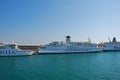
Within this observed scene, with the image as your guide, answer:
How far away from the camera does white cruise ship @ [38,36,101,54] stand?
7299 cm

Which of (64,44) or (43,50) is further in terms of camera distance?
(64,44)

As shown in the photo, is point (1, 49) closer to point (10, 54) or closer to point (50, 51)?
point (10, 54)

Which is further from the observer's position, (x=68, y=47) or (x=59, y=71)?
(x=68, y=47)

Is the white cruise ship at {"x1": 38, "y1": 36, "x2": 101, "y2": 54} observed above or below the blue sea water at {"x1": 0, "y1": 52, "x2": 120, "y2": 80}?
above

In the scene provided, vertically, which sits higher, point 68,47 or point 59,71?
point 68,47

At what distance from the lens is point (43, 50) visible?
2825 inches

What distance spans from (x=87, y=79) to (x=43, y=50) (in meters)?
52.1

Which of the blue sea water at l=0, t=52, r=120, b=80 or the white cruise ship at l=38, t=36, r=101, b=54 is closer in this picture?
the blue sea water at l=0, t=52, r=120, b=80

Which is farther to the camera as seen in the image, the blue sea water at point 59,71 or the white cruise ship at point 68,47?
the white cruise ship at point 68,47

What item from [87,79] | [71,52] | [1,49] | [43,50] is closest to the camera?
[87,79]

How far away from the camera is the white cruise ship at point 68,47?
73.0 m

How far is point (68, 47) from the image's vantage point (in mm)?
77062

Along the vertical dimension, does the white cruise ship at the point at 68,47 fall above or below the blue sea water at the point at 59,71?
above

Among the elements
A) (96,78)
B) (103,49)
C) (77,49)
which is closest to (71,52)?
(77,49)
